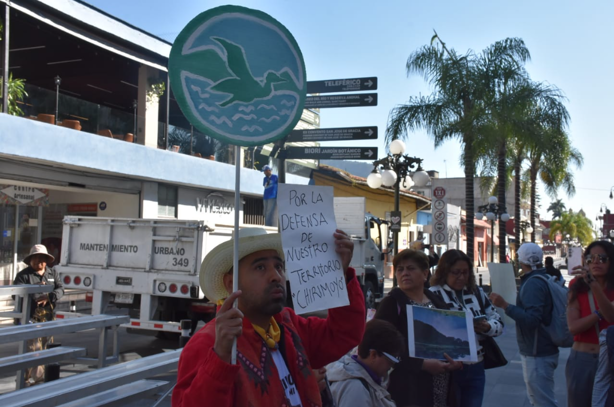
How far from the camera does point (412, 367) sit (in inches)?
152

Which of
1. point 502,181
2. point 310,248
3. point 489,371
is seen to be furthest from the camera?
point 502,181

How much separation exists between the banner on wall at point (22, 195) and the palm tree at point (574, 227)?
7391 cm

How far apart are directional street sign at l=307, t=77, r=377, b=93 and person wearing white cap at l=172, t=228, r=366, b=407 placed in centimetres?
799

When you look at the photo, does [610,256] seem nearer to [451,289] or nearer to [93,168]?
[451,289]

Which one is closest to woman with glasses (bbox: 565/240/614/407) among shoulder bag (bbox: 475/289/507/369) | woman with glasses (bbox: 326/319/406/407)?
shoulder bag (bbox: 475/289/507/369)

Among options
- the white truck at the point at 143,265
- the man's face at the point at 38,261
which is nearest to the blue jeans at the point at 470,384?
the white truck at the point at 143,265

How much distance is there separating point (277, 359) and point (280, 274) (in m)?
0.34

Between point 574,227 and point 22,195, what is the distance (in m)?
75.9

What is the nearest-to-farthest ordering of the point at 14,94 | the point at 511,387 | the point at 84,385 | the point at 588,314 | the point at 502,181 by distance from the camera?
the point at 84,385 → the point at 588,314 → the point at 511,387 → the point at 14,94 → the point at 502,181

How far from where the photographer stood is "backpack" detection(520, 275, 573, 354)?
476 cm

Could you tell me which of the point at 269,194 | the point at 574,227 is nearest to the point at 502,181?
the point at 269,194

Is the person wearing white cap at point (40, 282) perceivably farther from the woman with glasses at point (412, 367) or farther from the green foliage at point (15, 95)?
the green foliage at point (15, 95)

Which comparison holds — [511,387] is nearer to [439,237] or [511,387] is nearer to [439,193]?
[439,237]

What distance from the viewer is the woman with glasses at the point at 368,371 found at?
9.99 feet
